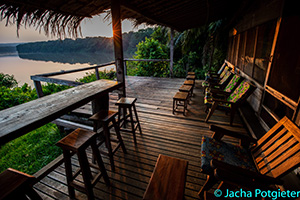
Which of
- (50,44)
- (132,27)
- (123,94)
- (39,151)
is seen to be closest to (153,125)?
(123,94)

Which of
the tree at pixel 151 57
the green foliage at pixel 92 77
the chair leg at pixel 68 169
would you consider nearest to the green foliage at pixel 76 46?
the green foliage at pixel 92 77

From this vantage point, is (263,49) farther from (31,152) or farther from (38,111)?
(31,152)

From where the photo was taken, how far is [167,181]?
4.26 feet

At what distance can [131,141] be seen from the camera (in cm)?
277

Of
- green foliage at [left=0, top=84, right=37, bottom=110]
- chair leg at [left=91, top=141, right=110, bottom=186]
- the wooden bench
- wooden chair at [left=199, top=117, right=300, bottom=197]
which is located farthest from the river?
the wooden bench

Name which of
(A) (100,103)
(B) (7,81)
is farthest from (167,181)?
(B) (7,81)

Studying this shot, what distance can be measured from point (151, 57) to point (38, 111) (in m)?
7.67

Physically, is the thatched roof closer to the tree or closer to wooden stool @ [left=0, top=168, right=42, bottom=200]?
wooden stool @ [left=0, top=168, right=42, bottom=200]

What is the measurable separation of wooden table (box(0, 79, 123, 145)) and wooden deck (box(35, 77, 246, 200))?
1.09 meters

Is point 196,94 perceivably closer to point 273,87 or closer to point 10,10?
point 273,87

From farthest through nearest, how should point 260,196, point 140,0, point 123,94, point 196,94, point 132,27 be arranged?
point 196,94, point 132,27, point 123,94, point 140,0, point 260,196

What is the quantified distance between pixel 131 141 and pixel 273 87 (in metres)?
2.64

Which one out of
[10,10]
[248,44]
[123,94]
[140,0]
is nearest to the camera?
[10,10]

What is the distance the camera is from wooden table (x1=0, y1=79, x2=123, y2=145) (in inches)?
46.2
